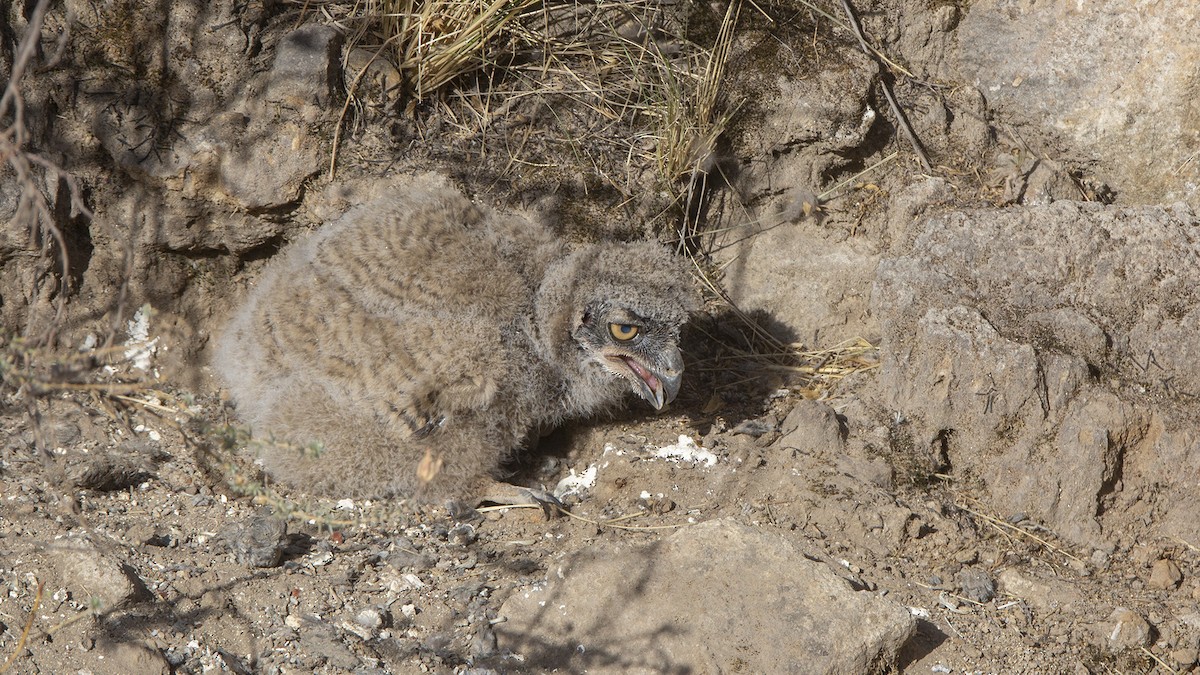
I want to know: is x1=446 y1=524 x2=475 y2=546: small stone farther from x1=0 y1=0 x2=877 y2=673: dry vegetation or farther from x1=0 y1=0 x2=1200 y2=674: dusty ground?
x1=0 y1=0 x2=877 y2=673: dry vegetation

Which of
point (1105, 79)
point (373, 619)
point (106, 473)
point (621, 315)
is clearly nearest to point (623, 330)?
point (621, 315)

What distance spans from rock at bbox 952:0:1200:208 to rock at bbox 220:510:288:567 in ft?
14.3

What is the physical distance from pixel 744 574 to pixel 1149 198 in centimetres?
336

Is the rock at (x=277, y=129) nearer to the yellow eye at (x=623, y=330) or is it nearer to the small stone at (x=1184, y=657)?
the yellow eye at (x=623, y=330)

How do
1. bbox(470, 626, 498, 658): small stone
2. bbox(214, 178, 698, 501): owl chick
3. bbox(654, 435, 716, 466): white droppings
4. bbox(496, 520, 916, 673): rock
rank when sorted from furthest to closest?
bbox(654, 435, 716, 466): white droppings, bbox(214, 178, 698, 501): owl chick, bbox(470, 626, 498, 658): small stone, bbox(496, 520, 916, 673): rock

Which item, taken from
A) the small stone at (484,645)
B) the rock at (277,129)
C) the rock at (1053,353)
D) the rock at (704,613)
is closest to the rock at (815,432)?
the rock at (1053,353)

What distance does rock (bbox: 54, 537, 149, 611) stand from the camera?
3646 mm

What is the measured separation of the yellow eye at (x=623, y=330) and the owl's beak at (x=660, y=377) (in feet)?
0.40

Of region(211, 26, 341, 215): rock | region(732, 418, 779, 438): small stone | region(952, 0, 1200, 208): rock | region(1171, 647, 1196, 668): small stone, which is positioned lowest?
region(1171, 647, 1196, 668): small stone

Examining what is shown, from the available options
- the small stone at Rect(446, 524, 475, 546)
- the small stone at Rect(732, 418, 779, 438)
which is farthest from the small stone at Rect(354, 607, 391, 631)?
the small stone at Rect(732, 418, 779, 438)

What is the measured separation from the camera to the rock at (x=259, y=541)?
407 centimetres

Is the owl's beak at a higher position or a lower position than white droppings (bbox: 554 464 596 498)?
higher

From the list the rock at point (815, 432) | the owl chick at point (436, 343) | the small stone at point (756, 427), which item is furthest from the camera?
the small stone at point (756, 427)

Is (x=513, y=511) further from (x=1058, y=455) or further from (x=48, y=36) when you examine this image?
(x=48, y=36)
